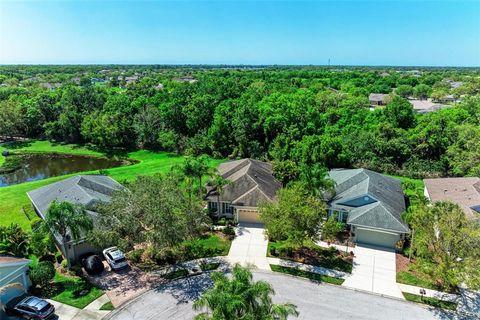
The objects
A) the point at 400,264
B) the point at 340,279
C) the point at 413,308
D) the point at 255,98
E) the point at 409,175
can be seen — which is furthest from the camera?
the point at 255,98

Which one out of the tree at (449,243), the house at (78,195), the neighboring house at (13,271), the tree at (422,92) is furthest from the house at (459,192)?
the tree at (422,92)

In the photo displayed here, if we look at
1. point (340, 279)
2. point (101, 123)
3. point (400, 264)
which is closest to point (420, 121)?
point (400, 264)

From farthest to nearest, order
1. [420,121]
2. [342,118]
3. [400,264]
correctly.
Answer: [342,118]
[420,121]
[400,264]

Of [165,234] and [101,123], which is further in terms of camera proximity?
[101,123]

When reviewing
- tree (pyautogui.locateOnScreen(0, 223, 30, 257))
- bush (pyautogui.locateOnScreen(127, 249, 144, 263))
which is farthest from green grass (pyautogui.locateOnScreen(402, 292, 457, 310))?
tree (pyautogui.locateOnScreen(0, 223, 30, 257))

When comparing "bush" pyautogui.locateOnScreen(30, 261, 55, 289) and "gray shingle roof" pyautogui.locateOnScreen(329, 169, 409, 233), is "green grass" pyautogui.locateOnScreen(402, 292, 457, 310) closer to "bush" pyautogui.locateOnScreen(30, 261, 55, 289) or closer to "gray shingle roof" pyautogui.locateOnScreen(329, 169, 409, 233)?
"gray shingle roof" pyautogui.locateOnScreen(329, 169, 409, 233)

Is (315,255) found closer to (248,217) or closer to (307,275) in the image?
(307,275)

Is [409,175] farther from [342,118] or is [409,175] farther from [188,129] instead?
[188,129]
